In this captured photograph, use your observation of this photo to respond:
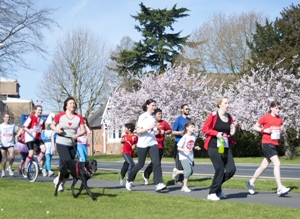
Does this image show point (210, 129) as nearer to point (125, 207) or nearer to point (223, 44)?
point (125, 207)

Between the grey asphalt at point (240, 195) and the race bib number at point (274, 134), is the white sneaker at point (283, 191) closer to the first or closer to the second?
the grey asphalt at point (240, 195)

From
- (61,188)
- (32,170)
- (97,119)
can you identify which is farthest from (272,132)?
(97,119)

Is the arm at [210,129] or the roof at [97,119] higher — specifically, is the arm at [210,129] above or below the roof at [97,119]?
below

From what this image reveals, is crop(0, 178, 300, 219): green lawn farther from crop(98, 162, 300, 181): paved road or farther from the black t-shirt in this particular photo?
crop(98, 162, 300, 181): paved road

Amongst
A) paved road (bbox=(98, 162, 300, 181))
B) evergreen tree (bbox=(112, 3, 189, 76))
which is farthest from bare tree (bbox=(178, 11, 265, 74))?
paved road (bbox=(98, 162, 300, 181))

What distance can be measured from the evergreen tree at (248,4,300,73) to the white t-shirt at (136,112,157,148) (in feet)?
107

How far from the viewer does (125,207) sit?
969 centimetres

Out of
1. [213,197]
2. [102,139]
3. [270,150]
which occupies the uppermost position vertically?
[270,150]

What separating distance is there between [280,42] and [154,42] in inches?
498

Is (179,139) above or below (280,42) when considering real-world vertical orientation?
below

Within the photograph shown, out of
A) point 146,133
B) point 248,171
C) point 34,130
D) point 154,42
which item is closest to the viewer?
point 146,133

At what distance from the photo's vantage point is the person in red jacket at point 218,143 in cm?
1076

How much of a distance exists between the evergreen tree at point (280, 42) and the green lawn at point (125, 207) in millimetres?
34413

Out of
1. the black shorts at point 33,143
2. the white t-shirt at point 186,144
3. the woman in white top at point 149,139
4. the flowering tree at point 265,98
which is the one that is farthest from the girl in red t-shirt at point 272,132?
the flowering tree at point 265,98
